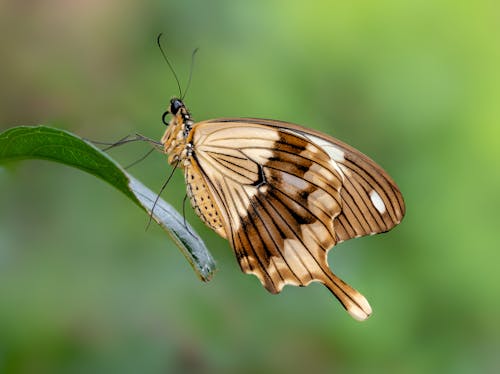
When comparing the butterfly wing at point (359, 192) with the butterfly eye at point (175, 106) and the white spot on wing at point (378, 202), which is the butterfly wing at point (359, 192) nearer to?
the white spot on wing at point (378, 202)

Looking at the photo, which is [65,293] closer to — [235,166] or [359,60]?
[235,166]

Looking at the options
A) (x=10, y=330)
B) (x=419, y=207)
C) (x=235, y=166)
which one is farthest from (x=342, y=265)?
(x=10, y=330)

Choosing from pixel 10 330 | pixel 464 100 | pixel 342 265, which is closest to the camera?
pixel 10 330

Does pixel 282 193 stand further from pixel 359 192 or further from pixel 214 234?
pixel 214 234

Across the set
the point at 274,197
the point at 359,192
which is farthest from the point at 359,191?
the point at 274,197

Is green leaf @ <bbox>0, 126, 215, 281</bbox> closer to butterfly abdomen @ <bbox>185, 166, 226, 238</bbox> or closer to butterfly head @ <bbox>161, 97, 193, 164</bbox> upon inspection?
butterfly abdomen @ <bbox>185, 166, 226, 238</bbox>

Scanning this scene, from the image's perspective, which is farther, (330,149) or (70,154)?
(330,149)

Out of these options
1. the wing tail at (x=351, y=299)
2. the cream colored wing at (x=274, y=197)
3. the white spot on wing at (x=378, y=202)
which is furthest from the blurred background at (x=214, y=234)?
the white spot on wing at (x=378, y=202)
